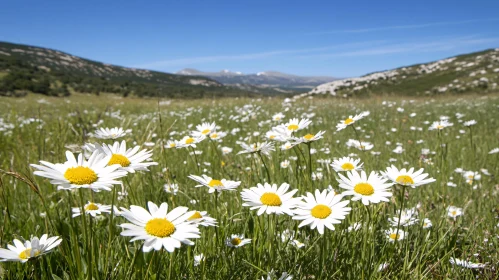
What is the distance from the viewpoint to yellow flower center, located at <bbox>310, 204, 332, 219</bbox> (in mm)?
1335

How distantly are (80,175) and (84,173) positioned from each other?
15mm

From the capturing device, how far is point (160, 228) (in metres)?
1.03

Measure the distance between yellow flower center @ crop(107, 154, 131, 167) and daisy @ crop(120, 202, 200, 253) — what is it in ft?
0.95

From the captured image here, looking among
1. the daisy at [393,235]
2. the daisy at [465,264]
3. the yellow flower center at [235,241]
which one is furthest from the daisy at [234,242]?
the daisy at [465,264]

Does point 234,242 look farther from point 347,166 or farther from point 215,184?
point 347,166

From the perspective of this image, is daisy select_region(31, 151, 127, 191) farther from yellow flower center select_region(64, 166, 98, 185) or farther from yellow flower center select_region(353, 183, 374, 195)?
yellow flower center select_region(353, 183, 374, 195)

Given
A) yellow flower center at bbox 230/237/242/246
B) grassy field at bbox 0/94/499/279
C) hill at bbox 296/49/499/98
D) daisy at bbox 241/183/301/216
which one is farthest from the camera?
hill at bbox 296/49/499/98

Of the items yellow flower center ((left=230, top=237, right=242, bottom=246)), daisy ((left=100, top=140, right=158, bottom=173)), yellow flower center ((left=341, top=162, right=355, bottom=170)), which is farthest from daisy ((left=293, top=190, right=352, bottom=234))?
daisy ((left=100, top=140, right=158, bottom=173))

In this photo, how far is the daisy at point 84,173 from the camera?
1.03 meters

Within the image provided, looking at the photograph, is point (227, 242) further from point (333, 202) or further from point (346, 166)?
point (346, 166)

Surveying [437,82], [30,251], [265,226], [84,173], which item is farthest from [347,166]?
[437,82]

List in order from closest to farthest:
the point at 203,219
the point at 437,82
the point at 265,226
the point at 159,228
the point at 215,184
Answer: the point at 159,228
the point at 203,219
the point at 215,184
the point at 265,226
the point at 437,82

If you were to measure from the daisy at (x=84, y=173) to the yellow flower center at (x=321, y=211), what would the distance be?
755 millimetres

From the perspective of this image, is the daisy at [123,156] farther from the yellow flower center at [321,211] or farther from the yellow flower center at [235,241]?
the yellow flower center at [321,211]
